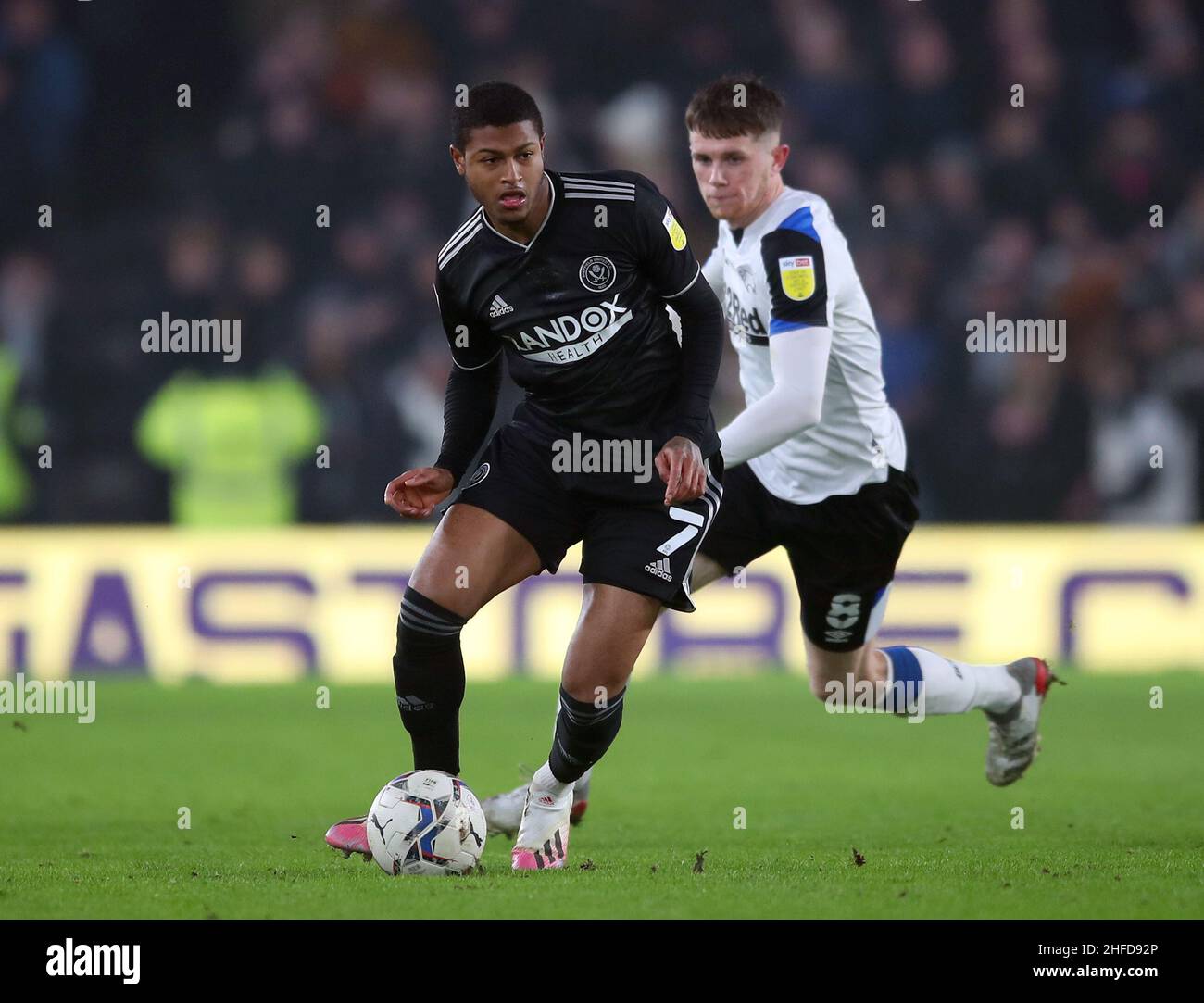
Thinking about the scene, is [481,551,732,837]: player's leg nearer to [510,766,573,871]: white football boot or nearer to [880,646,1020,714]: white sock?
[510,766,573,871]: white football boot

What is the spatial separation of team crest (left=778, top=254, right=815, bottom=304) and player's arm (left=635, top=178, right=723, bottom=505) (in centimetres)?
36

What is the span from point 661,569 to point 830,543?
1125mm

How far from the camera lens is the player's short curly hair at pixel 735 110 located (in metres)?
5.39

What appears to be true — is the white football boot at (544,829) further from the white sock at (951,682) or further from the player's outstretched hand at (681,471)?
the white sock at (951,682)

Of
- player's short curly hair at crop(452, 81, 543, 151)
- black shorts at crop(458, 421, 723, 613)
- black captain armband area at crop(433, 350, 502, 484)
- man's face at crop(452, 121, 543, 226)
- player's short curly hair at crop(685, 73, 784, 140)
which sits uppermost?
player's short curly hair at crop(685, 73, 784, 140)

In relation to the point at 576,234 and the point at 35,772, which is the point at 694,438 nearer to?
the point at 576,234

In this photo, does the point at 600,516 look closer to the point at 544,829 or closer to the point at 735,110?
the point at 544,829

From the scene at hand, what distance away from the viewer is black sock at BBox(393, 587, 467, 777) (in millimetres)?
4645

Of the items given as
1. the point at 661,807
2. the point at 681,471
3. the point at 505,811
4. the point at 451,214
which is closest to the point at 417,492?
the point at 681,471

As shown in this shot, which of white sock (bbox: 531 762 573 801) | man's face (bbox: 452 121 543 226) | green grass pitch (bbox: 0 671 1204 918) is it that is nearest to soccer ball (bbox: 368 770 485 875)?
green grass pitch (bbox: 0 671 1204 918)

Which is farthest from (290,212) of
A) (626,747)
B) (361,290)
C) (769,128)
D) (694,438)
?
(694,438)

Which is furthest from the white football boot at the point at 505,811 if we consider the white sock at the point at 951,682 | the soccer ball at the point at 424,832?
the white sock at the point at 951,682

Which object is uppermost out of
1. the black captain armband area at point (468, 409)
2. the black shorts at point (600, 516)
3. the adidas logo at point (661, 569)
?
the black captain armband area at point (468, 409)

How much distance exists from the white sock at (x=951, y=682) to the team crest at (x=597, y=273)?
1882mm
